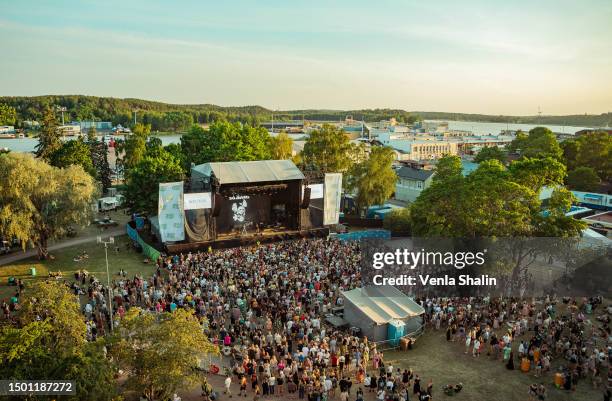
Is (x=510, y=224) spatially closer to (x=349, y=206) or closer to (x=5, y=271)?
(x=349, y=206)

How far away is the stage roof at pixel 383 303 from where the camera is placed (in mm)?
18156

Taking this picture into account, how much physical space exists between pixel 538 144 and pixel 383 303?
50.9 m

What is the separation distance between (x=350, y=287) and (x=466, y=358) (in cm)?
691

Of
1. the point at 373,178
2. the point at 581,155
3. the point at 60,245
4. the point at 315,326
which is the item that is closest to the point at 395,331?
the point at 315,326

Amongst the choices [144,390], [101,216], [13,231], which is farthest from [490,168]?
[101,216]

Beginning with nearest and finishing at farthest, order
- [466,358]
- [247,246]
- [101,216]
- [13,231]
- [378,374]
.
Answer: [378,374], [466,358], [13,231], [247,246], [101,216]

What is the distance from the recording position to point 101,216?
38781 mm

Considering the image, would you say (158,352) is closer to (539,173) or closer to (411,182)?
(539,173)

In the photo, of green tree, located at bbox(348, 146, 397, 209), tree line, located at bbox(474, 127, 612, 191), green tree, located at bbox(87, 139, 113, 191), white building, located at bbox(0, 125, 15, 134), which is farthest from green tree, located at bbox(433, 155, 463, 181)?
white building, located at bbox(0, 125, 15, 134)

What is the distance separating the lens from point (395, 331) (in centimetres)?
1780

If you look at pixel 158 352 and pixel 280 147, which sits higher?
pixel 280 147

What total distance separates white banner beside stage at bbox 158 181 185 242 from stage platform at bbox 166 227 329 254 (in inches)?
27.2

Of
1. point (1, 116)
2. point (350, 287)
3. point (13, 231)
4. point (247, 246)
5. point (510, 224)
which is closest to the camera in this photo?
point (510, 224)

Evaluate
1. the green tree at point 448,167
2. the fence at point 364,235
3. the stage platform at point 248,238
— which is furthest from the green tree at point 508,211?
the green tree at point 448,167
